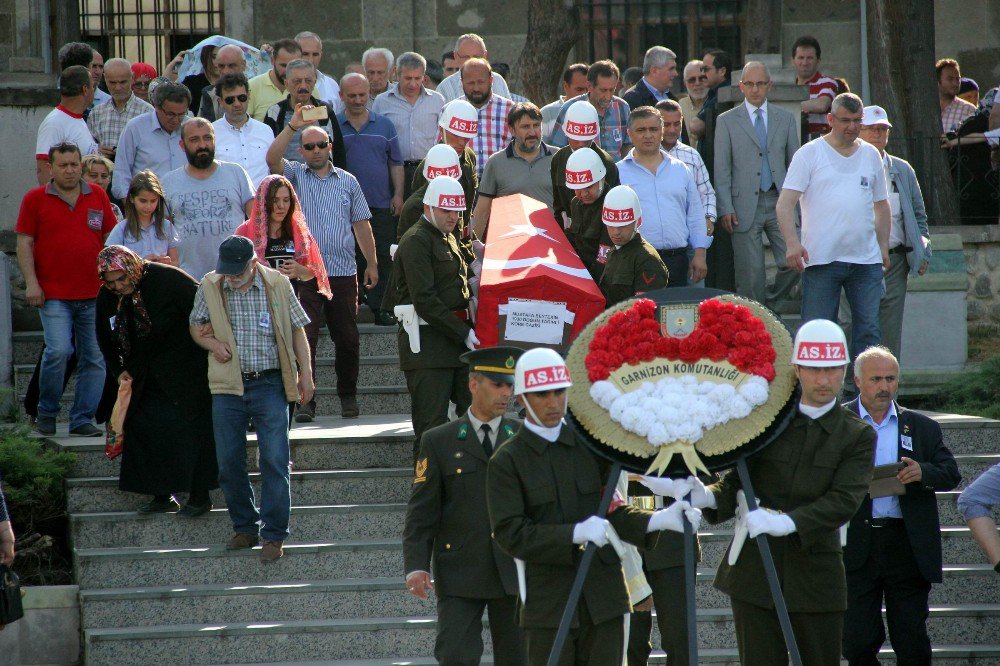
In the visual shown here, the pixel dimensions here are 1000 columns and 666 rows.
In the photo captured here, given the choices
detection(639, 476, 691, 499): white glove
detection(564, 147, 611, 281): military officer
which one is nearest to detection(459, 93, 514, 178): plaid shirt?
detection(564, 147, 611, 281): military officer

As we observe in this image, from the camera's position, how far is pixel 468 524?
6871 mm

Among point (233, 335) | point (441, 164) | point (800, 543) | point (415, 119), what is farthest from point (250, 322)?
point (800, 543)

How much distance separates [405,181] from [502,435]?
5.69 meters

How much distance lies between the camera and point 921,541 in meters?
7.74

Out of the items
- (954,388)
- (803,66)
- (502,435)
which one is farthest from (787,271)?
(502,435)

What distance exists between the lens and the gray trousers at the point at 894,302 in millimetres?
10750

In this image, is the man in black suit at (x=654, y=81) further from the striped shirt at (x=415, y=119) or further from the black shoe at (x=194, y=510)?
the black shoe at (x=194, y=510)

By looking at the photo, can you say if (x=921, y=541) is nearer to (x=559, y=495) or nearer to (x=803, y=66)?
(x=559, y=495)

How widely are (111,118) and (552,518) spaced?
7.52 meters

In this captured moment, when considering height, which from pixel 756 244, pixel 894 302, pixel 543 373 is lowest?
pixel 543 373

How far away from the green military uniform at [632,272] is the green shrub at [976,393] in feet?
10.9

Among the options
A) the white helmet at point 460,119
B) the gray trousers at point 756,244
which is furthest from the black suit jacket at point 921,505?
the gray trousers at point 756,244

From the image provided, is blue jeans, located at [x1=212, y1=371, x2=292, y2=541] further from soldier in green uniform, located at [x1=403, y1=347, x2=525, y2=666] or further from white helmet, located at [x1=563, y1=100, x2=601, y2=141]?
white helmet, located at [x1=563, y1=100, x2=601, y2=141]

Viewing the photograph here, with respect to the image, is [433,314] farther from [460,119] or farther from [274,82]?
[274,82]
